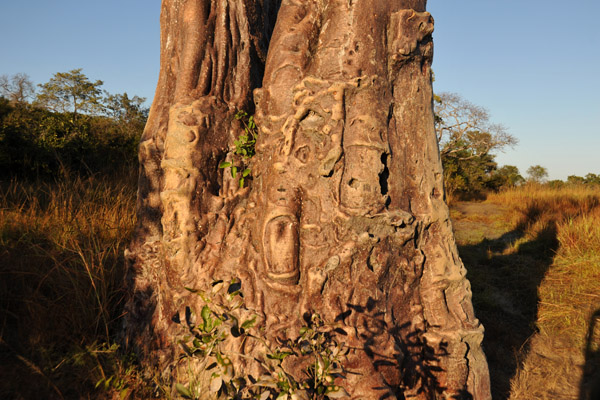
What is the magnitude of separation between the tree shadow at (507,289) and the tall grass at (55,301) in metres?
2.93

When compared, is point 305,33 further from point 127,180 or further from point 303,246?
point 127,180

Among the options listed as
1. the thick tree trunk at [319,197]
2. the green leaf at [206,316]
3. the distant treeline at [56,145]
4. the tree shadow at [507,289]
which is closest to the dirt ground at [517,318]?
the tree shadow at [507,289]

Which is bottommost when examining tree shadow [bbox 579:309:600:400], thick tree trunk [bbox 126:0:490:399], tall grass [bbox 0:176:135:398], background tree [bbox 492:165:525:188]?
tree shadow [bbox 579:309:600:400]

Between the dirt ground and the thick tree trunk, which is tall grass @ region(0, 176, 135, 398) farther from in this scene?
the dirt ground

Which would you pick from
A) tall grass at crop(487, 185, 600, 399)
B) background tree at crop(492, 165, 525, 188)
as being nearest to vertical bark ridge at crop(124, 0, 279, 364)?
tall grass at crop(487, 185, 600, 399)

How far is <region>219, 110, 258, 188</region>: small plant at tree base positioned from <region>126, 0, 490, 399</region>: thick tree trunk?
0.06 m

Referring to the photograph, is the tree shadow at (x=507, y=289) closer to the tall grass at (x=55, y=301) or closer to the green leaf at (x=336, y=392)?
the green leaf at (x=336, y=392)

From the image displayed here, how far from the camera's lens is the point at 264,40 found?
281 centimetres

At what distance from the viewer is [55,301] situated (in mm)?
2920

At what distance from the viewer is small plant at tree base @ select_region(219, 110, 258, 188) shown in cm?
251

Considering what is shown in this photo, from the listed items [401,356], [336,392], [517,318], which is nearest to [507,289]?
[517,318]

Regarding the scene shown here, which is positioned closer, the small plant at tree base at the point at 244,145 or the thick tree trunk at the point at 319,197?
the thick tree trunk at the point at 319,197

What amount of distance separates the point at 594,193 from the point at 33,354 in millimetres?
11711

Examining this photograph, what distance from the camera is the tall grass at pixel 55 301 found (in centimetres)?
233
